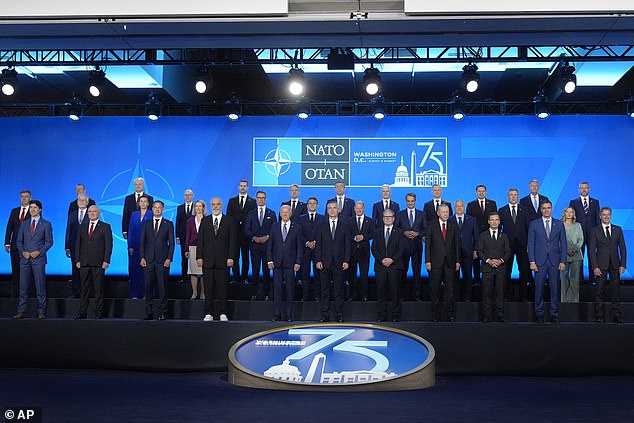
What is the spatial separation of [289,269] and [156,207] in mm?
1822

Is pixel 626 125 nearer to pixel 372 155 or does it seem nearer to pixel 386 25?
pixel 372 155

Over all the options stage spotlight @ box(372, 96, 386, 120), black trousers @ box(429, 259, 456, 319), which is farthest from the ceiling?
black trousers @ box(429, 259, 456, 319)

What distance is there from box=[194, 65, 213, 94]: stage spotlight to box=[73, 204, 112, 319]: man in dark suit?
2251 millimetres

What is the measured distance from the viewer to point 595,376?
7.84 m

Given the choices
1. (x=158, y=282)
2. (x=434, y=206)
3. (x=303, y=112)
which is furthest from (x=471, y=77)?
(x=158, y=282)

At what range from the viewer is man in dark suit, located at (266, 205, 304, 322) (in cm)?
824

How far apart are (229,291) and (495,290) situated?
362cm

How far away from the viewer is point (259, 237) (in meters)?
8.89

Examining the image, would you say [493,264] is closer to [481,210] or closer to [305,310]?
[481,210]

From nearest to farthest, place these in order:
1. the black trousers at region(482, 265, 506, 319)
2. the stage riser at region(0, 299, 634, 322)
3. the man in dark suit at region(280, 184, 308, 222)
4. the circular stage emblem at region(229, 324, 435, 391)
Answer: the circular stage emblem at region(229, 324, 435, 391) → the black trousers at region(482, 265, 506, 319) → the stage riser at region(0, 299, 634, 322) → the man in dark suit at region(280, 184, 308, 222)

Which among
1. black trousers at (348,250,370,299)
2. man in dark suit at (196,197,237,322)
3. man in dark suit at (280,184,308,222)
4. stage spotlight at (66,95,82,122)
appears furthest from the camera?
stage spotlight at (66,95,82,122)

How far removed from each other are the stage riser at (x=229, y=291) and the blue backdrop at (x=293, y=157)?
1694 mm

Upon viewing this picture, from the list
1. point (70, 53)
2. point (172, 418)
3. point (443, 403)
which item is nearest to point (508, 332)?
point (443, 403)

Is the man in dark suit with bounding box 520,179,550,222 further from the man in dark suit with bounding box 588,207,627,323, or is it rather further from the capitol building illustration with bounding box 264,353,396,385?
the capitol building illustration with bounding box 264,353,396,385
